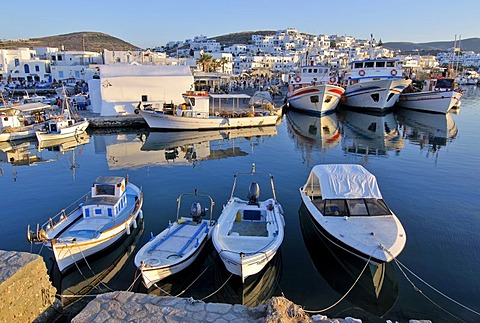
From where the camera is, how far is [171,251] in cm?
962

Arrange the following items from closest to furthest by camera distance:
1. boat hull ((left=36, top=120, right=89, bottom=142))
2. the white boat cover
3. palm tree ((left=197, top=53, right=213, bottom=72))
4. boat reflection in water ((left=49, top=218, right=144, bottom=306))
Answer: boat reflection in water ((left=49, top=218, right=144, bottom=306)) < the white boat cover < boat hull ((left=36, top=120, right=89, bottom=142)) < palm tree ((left=197, top=53, right=213, bottom=72))

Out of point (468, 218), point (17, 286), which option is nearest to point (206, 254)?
point (17, 286)

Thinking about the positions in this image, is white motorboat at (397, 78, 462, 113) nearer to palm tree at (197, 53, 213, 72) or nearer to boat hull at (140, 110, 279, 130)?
boat hull at (140, 110, 279, 130)

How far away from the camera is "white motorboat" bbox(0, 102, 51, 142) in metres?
28.3

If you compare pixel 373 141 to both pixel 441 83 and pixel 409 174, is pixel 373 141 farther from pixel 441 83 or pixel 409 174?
pixel 441 83

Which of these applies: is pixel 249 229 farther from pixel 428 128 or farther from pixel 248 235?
pixel 428 128

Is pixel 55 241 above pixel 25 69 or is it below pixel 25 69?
below

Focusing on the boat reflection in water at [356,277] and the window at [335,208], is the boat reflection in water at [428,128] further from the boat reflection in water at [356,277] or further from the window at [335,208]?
the boat reflection in water at [356,277]

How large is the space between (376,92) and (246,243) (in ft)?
125

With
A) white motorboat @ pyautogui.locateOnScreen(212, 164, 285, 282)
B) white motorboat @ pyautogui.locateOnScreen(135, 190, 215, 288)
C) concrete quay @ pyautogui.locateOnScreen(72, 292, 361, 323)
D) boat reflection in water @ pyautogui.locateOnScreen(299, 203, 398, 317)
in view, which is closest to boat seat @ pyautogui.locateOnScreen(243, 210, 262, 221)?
white motorboat @ pyautogui.locateOnScreen(212, 164, 285, 282)

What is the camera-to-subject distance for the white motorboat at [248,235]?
29.1 feet

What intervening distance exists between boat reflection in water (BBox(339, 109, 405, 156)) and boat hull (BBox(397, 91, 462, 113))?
11.4ft

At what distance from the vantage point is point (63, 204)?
1511 centimetres

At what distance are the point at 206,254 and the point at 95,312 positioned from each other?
5197mm
